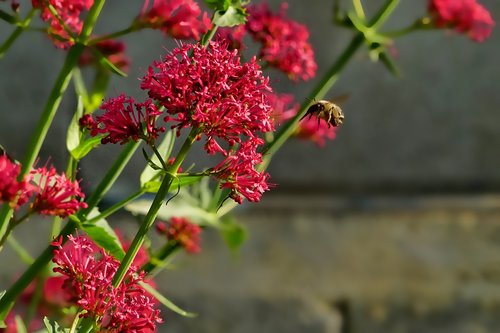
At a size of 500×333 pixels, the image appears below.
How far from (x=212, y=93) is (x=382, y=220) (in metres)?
1.56

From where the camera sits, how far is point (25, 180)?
65 centimetres

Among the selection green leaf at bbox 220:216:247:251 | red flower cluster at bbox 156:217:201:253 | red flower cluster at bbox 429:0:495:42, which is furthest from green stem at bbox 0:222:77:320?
red flower cluster at bbox 429:0:495:42

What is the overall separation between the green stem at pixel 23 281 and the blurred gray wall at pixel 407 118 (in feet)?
4.41

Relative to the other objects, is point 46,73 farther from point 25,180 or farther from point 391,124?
point 25,180

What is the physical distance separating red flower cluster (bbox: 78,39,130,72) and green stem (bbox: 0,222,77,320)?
0.81ft

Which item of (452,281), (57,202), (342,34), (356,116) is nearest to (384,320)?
(452,281)

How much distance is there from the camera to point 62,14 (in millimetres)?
772

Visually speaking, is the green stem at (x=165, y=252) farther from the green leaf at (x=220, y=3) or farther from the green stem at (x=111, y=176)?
the green leaf at (x=220, y=3)

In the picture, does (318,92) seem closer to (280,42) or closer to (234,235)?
(280,42)

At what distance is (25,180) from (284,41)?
0.34m

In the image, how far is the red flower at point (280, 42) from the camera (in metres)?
0.89

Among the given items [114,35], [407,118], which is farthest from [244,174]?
[407,118]

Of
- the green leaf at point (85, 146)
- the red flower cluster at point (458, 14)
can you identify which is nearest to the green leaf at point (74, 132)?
the green leaf at point (85, 146)

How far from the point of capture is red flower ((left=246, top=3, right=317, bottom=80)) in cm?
89
